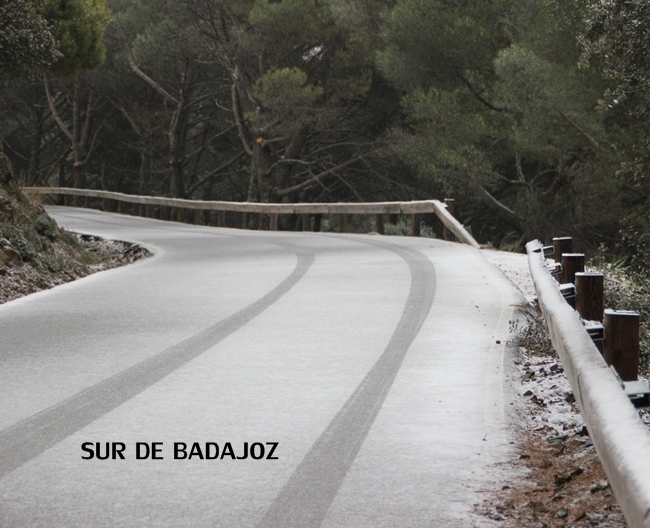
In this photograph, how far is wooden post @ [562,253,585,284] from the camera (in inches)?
345

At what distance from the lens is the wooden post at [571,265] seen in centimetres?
876

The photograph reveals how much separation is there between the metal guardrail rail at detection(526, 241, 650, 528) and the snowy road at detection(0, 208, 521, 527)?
30.0 inches

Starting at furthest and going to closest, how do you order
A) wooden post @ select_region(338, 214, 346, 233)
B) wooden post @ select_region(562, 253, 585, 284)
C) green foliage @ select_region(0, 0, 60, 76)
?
wooden post @ select_region(338, 214, 346, 233) < green foliage @ select_region(0, 0, 60, 76) < wooden post @ select_region(562, 253, 585, 284)

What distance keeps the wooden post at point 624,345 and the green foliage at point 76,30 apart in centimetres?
2484

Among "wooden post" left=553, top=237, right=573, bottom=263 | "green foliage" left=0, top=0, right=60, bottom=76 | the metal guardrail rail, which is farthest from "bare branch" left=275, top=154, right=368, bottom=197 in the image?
the metal guardrail rail

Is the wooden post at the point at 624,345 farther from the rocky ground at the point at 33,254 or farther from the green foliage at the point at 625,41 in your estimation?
the green foliage at the point at 625,41

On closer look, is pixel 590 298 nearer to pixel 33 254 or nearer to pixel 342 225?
pixel 33 254

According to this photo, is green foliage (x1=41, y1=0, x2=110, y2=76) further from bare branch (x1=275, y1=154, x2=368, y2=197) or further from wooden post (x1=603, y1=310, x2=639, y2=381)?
wooden post (x1=603, y1=310, x2=639, y2=381)

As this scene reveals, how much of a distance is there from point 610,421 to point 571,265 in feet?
16.4

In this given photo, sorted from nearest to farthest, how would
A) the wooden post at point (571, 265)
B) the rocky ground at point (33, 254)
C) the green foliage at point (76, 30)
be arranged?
1. the wooden post at point (571, 265)
2. the rocky ground at point (33, 254)
3. the green foliage at point (76, 30)

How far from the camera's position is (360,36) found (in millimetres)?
34969

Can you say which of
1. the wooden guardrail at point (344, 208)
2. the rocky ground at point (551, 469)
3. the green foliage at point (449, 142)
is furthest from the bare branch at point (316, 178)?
the rocky ground at point (551, 469)

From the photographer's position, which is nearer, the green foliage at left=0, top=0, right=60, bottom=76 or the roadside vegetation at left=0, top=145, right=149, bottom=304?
the roadside vegetation at left=0, top=145, right=149, bottom=304

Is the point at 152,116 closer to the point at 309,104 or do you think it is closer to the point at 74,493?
the point at 309,104
